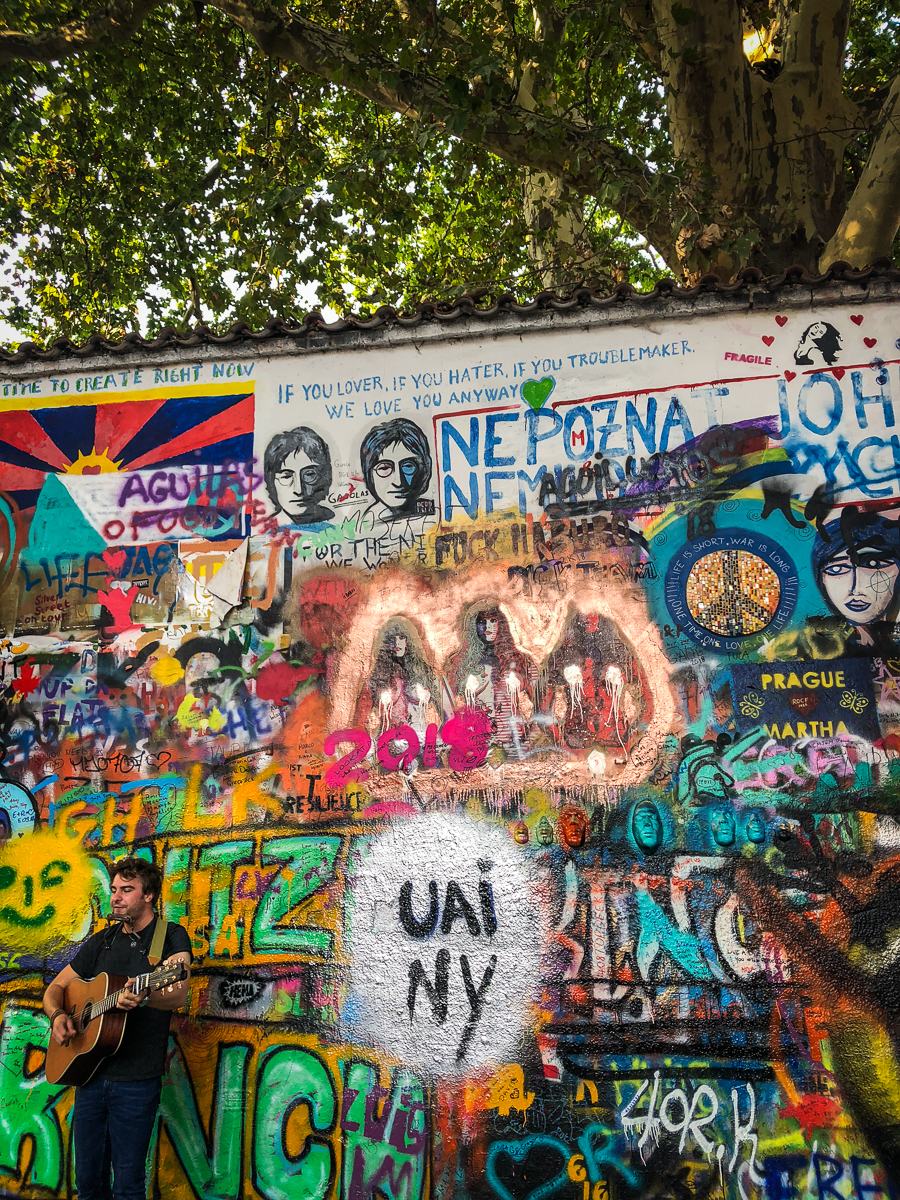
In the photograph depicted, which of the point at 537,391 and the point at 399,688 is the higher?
the point at 537,391

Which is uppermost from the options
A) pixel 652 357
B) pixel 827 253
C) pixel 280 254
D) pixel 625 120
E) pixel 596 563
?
pixel 625 120

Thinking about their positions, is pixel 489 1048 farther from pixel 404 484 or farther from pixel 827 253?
pixel 827 253

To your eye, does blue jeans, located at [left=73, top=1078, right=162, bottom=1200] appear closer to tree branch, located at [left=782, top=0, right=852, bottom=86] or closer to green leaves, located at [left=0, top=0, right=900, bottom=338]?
green leaves, located at [left=0, top=0, right=900, bottom=338]

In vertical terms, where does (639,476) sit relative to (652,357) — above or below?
below

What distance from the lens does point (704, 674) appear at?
4.88 m

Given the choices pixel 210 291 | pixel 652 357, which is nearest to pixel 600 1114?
pixel 652 357

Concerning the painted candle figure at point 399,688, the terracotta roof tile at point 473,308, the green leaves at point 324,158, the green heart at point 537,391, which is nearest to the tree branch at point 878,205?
the green leaves at point 324,158

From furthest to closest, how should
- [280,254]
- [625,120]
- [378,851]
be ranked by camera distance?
[625,120]
[280,254]
[378,851]

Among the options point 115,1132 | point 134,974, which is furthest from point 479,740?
point 115,1132

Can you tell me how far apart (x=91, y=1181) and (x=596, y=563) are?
4120 mm

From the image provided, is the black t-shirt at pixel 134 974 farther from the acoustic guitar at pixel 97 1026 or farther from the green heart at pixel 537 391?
the green heart at pixel 537 391

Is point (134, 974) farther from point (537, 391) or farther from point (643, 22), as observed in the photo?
point (643, 22)

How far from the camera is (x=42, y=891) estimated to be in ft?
16.8

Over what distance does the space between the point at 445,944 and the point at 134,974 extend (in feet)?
5.23
